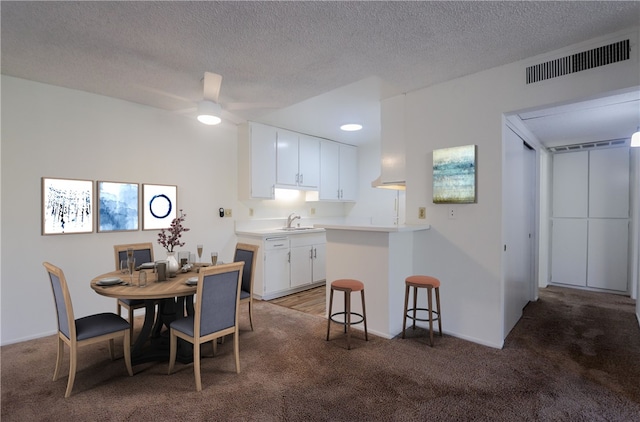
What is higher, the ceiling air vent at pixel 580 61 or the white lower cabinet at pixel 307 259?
the ceiling air vent at pixel 580 61

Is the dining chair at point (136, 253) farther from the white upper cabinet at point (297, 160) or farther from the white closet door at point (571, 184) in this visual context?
the white closet door at point (571, 184)

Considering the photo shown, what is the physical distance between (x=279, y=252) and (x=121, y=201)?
203 centimetres

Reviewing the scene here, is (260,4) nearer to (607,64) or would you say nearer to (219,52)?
(219,52)

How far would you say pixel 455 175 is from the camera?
3.05m

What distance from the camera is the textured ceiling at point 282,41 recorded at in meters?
2.03

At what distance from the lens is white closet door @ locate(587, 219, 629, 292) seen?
466 centimetres

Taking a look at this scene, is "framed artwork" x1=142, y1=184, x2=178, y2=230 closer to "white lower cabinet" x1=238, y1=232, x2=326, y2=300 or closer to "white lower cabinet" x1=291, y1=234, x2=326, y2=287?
"white lower cabinet" x1=238, y1=232, x2=326, y2=300

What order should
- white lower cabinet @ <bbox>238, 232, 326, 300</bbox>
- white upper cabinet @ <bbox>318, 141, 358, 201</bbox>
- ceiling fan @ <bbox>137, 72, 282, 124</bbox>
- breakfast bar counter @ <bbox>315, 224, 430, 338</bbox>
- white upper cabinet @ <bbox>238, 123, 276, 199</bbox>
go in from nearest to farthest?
ceiling fan @ <bbox>137, 72, 282, 124</bbox> < breakfast bar counter @ <bbox>315, 224, 430, 338</bbox> < white lower cabinet @ <bbox>238, 232, 326, 300</bbox> < white upper cabinet @ <bbox>238, 123, 276, 199</bbox> < white upper cabinet @ <bbox>318, 141, 358, 201</bbox>

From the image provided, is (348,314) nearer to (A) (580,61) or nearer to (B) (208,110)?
(B) (208,110)

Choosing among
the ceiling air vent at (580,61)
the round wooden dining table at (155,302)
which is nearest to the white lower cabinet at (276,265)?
the round wooden dining table at (155,302)

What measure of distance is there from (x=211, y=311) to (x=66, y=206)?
86.3 inches

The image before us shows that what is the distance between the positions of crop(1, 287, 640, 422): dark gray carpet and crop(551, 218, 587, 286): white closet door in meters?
2.01

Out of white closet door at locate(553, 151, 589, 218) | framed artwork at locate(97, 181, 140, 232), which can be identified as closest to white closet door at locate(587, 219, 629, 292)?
white closet door at locate(553, 151, 589, 218)

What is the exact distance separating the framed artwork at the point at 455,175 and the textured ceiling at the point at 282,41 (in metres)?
0.71
